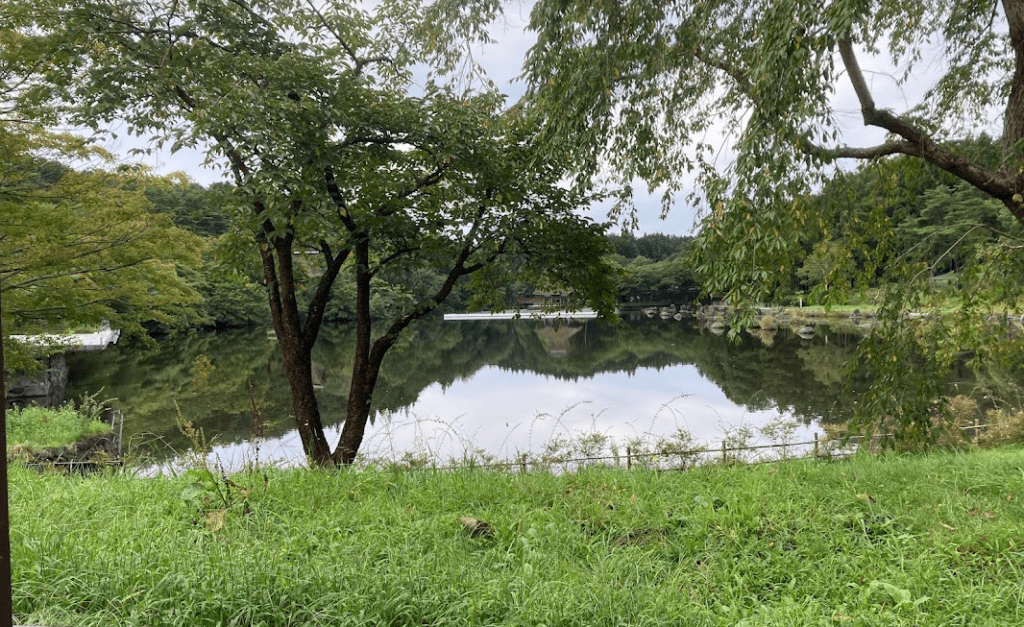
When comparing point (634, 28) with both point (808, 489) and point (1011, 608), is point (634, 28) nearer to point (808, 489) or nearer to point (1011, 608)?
point (808, 489)

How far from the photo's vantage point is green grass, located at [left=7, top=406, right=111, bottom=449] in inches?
412

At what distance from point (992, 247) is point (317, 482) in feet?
20.9

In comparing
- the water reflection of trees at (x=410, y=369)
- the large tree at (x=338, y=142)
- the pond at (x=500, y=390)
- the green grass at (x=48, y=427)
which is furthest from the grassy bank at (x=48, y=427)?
the large tree at (x=338, y=142)

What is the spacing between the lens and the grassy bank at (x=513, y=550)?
7.66 feet

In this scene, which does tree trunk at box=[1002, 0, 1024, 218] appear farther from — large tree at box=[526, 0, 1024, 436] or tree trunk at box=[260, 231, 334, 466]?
tree trunk at box=[260, 231, 334, 466]

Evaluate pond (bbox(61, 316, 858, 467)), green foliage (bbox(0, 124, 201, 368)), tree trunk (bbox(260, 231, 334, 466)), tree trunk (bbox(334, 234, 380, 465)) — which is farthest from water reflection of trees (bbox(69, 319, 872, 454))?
green foliage (bbox(0, 124, 201, 368))

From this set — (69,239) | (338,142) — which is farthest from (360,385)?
(69,239)

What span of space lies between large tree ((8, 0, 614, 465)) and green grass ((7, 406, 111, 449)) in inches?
237

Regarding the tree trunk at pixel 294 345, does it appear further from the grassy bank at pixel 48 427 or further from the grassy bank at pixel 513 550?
the grassy bank at pixel 48 427

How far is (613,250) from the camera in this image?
23.6 ft

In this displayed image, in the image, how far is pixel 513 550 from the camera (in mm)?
2988

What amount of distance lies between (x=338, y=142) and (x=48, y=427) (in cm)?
989

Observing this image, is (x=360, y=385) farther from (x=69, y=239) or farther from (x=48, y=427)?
(x=48, y=427)

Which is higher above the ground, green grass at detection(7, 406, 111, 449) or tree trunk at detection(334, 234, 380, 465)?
tree trunk at detection(334, 234, 380, 465)
